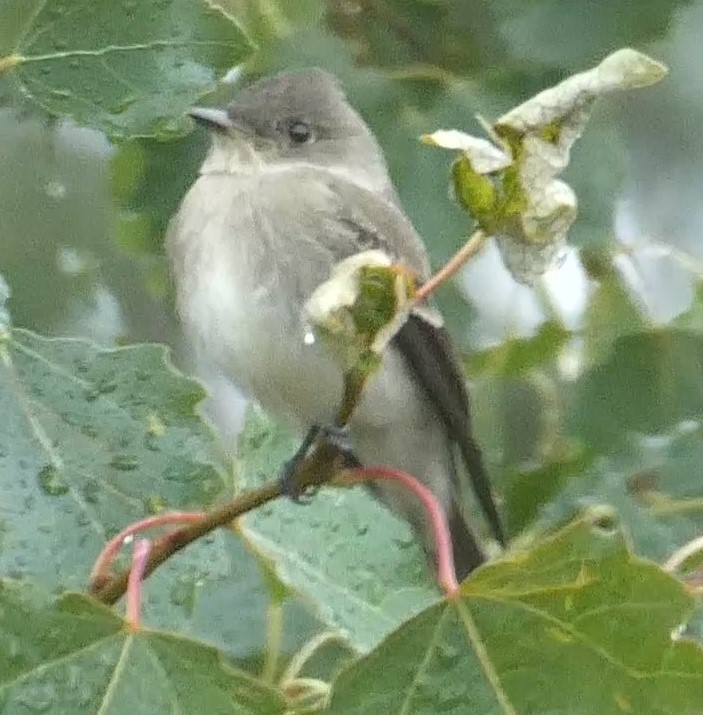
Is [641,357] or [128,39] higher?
[128,39]

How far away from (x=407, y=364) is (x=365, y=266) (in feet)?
2.71

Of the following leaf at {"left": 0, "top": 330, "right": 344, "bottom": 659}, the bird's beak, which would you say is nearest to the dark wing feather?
the bird's beak

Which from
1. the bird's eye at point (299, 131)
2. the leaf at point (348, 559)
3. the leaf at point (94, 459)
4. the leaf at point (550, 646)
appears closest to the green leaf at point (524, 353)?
the bird's eye at point (299, 131)

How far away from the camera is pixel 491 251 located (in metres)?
2.10

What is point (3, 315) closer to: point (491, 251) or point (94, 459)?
point (94, 459)

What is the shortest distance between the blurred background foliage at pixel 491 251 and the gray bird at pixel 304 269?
5cm

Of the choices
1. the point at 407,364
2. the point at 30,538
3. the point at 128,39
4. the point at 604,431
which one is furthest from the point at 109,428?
the point at 604,431

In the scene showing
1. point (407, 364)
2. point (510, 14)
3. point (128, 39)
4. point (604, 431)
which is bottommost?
point (604, 431)

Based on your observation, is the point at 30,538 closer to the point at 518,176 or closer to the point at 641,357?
the point at 518,176

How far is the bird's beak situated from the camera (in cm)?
164

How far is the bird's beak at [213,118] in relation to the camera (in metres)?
1.64

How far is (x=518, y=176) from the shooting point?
0.79 meters

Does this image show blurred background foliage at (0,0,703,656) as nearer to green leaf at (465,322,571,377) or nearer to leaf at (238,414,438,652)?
green leaf at (465,322,571,377)

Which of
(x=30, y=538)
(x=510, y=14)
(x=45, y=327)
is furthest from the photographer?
(x=45, y=327)
